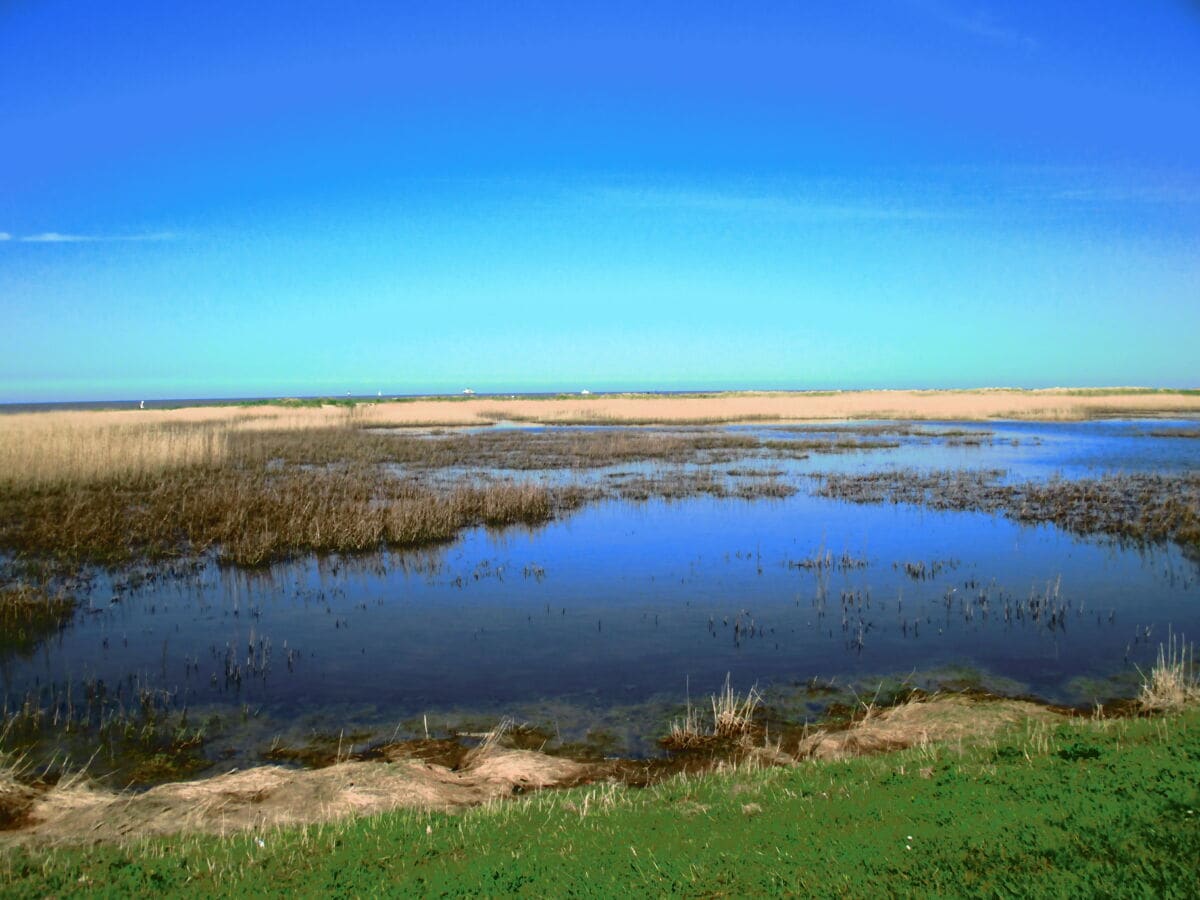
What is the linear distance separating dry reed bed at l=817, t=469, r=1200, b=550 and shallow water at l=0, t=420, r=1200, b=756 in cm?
174

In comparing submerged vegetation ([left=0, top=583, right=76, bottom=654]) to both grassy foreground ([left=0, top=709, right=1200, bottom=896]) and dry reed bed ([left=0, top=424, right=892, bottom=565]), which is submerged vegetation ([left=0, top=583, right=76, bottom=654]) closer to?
dry reed bed ([left=0, top=424, right=892, bottom=565])

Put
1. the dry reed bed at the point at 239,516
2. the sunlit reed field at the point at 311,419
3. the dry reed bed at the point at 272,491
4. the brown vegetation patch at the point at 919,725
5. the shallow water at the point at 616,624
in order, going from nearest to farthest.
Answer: the brown vegetation patch at the point at 919,725 < the shallow water at the point at 616,624 < the dry reed bed at the point at 239,516 < the dry reed bed at the point at 272,491 < the sunlit reed field at the point at 311,419

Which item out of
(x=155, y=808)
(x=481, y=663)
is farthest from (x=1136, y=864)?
(x=481, y=663)

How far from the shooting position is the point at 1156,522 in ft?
66.7

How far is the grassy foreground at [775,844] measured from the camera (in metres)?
4.97

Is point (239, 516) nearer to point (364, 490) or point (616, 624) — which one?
point (364, 490)

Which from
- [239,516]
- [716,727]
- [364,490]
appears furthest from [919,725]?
[364,490]

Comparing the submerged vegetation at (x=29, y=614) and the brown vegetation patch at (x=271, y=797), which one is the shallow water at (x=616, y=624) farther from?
the brown vegetation patch at (x=271, y=797)

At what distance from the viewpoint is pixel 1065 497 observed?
24625 mm

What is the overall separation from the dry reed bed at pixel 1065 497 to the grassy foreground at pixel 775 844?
15.3m

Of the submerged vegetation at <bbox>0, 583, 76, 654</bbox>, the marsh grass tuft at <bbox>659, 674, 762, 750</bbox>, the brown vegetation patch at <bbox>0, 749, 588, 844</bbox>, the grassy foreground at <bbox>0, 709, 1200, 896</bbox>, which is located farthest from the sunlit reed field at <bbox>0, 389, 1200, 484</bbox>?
the grassy foreground at <bbox>0, 709, 1200, 896</bbox>

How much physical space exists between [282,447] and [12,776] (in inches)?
1466

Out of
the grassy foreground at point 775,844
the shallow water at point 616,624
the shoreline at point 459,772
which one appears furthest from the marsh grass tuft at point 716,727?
the grassy foreground at point 775,844

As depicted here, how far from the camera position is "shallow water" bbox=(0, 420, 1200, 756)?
10.8 meters
